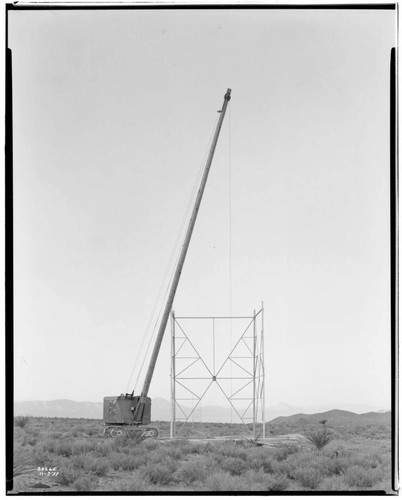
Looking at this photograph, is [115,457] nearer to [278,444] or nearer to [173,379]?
[173,379]

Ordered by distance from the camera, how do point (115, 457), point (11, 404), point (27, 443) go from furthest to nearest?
point (27, 443) → point (115, 457) → point (11, 404)

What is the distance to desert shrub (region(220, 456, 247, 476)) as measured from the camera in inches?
698

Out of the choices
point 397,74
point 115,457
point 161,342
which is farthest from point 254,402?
point 397,74

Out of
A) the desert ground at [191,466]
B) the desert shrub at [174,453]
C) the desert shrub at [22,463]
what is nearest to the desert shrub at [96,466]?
the desert ground at [191,466]

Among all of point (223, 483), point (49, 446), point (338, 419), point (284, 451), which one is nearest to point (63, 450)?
point (49, 446)

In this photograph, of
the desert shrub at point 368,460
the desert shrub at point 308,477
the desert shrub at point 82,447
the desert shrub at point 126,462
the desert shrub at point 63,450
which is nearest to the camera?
the desert shrub at point 308,477

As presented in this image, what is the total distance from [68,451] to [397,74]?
37.2 ft

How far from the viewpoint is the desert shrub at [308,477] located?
16969mm

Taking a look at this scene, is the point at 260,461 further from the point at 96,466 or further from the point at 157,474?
the point at 96,466

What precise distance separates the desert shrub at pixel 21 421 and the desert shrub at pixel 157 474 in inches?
200

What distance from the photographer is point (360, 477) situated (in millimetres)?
17344

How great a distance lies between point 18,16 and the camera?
17344 mm

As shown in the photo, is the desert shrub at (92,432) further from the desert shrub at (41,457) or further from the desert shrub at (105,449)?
the desert shrub at (41,457)

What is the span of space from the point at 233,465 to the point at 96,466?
3016 mm
